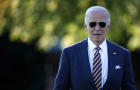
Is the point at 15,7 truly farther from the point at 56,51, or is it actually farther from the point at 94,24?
the point at 56,51

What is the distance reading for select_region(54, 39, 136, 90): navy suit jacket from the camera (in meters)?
4.11

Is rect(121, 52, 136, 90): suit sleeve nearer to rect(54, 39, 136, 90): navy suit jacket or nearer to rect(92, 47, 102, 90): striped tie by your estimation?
rect(54, 39, 136, 90): navy suit jacket

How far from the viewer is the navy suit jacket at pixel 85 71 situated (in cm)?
411

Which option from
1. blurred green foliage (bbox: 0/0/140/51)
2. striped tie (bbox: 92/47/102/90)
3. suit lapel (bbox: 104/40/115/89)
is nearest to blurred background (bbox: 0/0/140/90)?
blurred green foliage (bbox: 0/0/140/51)

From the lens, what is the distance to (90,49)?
4234 millimetres

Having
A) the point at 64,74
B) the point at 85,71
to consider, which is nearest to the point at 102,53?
the point at 85,71

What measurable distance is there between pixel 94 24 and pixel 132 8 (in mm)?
5602

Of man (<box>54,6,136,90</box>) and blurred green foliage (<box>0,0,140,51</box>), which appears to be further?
blurred green foliage (<box>0,0,140,51</box>)

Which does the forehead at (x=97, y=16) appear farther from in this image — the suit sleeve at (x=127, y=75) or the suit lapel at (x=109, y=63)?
the suit sleeve at (x=127, y=75)

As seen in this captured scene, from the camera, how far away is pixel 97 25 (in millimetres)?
4184

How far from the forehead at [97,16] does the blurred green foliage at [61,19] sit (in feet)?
15.3

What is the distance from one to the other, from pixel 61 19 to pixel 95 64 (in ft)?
18.0

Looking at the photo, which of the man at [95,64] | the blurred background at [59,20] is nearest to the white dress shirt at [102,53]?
the man at [95,64]

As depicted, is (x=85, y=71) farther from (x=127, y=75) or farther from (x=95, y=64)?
(x=127, y=75)
